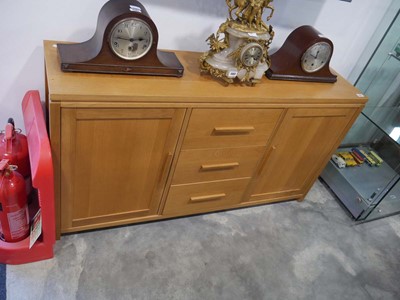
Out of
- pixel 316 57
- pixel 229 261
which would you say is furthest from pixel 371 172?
pixel 229 261

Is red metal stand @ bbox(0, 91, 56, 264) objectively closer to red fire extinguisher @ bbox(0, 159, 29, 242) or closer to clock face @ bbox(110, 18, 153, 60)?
red fire extinguisher @ bbox(0, 159, 29, 242)

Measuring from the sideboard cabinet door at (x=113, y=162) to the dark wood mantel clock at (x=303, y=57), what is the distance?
567 millimetres

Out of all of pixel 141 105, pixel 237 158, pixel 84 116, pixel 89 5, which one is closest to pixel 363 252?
pixel 237 158

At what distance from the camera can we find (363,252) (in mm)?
1875

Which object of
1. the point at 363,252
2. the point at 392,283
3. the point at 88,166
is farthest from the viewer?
the point at 363,252

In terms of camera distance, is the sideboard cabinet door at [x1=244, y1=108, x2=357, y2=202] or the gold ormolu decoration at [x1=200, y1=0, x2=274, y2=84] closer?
the gold ormolu decoration at [x1=200, y1=0, x2=274, y2=84]

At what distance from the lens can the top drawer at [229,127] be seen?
1322 mm

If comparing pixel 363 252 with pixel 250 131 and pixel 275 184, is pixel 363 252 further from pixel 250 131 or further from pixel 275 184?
pixel 250 131

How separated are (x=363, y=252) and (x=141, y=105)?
152cm

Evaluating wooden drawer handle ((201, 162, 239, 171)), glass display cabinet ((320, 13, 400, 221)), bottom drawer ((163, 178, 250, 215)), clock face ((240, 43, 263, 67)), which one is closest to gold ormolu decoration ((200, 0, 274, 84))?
clock face ((240, 43, 263, 67))

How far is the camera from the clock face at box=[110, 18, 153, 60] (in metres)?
1.14

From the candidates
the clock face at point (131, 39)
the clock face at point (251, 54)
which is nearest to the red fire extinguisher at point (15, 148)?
the clock face at point (131, 39)

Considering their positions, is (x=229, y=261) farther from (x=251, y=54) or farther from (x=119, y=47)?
(x=119, y=47)

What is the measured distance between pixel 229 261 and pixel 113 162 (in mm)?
767
